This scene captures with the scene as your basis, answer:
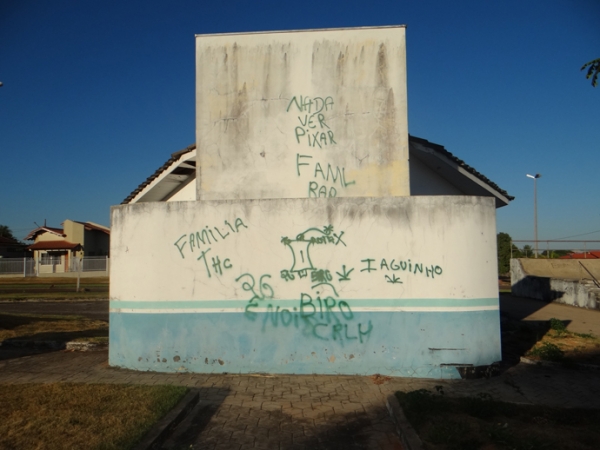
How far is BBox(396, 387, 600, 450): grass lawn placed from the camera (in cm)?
468

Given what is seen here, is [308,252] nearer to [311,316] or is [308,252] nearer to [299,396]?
[311,316]

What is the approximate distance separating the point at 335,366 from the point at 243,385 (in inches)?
54.9

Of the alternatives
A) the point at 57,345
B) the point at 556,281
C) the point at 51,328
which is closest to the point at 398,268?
the point at 57,345

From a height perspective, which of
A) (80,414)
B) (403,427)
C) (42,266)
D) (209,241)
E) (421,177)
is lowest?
(403,427)

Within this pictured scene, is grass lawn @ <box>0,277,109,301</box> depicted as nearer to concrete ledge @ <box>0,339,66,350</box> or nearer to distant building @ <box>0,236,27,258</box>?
concrete ledge @ <box>0,339,66,350</box>

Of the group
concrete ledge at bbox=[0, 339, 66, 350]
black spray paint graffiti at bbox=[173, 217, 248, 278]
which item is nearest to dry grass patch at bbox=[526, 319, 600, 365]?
black spray paint graffiti at bbox=[173, 217, 248, 278]

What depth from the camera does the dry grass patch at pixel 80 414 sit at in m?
4.70

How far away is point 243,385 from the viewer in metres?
7.21

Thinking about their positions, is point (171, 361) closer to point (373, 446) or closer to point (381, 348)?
point (381, 348)

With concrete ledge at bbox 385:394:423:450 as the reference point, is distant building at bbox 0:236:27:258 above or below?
above

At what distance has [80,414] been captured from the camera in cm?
545

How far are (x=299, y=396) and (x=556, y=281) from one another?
16.7 metres

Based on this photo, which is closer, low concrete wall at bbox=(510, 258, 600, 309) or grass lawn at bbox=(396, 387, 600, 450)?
grass lawn at bbox=(396, 387, 600, 450)

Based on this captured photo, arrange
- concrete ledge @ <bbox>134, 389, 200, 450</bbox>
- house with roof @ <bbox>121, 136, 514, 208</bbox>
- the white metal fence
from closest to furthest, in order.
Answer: concrete ledge @ <bbox>134, 389, 200, 450</bbox>
house with roof @ <bbox>121, 136, 514, 208</bbox>
the white metal fence
